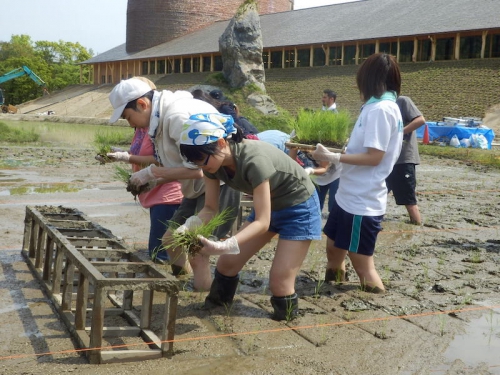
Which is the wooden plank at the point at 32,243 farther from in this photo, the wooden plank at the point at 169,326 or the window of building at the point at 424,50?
the window of building at the point at 424,50

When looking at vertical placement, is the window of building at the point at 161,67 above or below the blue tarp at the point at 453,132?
above

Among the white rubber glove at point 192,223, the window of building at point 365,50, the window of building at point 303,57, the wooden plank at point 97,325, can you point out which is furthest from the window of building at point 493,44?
the wooden plank at point 97,325

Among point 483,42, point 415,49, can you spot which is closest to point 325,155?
point 483,42

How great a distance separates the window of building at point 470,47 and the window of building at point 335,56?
30.1 ft

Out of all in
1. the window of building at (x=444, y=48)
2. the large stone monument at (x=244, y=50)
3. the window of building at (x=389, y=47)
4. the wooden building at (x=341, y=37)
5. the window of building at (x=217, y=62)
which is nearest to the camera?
the large stone monument at (x=244, y=50)

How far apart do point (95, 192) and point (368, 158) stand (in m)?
7.27

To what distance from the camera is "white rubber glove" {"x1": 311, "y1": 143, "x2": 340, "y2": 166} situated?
482 cm

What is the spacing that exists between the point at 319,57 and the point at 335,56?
4.98ft

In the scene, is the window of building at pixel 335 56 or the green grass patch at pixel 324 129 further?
the window of building at pixel 335 56

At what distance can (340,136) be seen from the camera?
5965 millimetres

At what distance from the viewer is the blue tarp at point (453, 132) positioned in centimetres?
2406

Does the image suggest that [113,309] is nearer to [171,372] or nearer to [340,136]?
[171,372]

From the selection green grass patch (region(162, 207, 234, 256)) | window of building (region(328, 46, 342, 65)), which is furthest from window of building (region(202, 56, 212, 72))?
green grass patch (region(162, 207, 234, 256))

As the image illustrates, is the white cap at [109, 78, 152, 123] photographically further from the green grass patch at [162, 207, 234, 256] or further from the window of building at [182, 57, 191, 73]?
the window of building at [182, 57, 191, 73]
